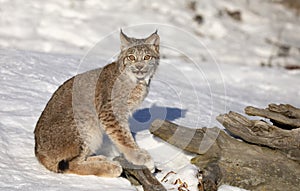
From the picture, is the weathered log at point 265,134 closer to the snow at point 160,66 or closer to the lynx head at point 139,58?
the snow at point 160,66

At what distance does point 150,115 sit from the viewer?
6.30 metres

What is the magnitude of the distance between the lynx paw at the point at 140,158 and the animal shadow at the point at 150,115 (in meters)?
0.88

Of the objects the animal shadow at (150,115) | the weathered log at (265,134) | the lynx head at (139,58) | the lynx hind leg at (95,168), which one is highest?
the lynx head at (139,58)

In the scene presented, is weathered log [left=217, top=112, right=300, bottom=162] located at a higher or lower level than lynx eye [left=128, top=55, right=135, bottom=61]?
lower

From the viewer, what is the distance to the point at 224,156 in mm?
4672

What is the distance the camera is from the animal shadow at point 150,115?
5870 mm

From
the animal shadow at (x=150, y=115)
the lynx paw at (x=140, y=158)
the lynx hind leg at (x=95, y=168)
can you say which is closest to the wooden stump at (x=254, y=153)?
the lynx paw at (x=140, y=158)

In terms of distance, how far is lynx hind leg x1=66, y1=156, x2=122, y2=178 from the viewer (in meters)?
4.57

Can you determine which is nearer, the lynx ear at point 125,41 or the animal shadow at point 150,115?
the lynx ear at point 125,41

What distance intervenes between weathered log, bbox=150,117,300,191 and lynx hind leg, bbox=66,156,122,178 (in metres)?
0.74

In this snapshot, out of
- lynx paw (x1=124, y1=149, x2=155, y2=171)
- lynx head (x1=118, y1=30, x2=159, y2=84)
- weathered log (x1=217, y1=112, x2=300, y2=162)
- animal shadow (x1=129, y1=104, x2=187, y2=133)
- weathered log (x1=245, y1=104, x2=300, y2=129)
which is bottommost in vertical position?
animal shadow (x1=129, y1=104, x2=187, y2=133)

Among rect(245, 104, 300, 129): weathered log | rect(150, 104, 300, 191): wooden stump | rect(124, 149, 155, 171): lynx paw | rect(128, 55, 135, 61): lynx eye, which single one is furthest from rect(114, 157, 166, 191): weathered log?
rect(245, 104, 300, 129): weathered log

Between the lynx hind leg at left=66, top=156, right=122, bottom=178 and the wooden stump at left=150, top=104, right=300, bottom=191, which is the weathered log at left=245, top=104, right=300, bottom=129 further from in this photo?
the lynx hind leg at left=66, top=156, right=122, bottom=178

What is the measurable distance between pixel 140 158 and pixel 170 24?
9.39m
